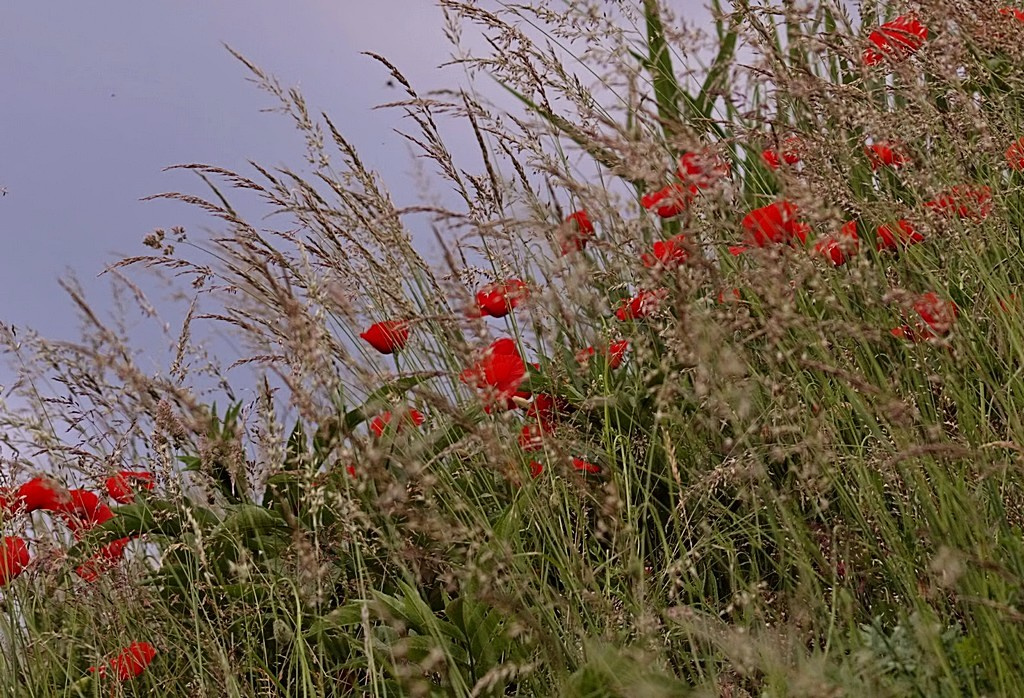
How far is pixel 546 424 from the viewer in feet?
6.59

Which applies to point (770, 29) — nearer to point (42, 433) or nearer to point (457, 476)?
point (457, 476)

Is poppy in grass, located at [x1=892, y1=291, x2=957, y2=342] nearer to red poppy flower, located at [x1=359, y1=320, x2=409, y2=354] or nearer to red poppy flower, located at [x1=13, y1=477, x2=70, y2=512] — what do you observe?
red poppy flower, located at [x1=359, y1=320, x2=409, y2=354]

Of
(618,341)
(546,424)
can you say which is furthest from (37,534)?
(618,341)

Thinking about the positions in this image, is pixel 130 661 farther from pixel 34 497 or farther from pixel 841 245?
pixel 841 245

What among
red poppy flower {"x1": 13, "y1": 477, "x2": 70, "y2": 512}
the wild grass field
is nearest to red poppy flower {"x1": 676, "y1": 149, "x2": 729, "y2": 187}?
the wild grass field

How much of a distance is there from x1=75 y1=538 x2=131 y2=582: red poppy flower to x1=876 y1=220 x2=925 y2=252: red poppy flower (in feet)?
5.00

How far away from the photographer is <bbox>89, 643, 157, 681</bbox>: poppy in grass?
1.85 meters

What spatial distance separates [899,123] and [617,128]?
20.2 inches

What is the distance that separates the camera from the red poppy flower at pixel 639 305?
1.56 metres

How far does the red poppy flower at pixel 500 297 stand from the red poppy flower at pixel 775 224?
0.44 metres

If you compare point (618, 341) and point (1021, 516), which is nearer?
point (1021, 516)

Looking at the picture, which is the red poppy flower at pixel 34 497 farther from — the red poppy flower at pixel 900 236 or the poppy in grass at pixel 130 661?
the red poppy flower at pixel 900 236

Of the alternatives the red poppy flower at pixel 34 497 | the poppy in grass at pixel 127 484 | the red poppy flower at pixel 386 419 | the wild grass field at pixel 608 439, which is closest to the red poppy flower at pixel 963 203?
the wild grass field at pixel 608 439

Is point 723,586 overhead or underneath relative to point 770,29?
underneath
